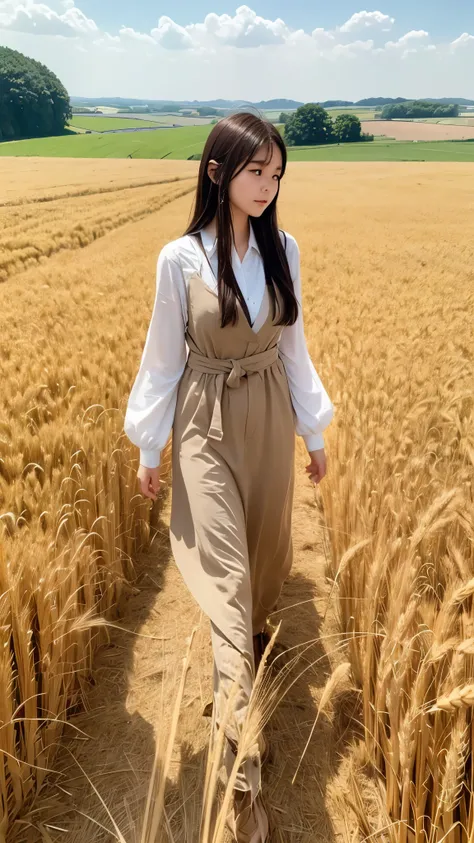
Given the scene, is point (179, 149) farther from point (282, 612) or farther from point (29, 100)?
point (282, 612)

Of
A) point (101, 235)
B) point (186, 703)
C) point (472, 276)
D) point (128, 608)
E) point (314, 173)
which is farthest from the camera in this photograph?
point (314, 173)

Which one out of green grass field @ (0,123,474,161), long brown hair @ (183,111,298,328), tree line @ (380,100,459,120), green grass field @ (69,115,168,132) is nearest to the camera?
long brown hair @ (183,111,298,328)

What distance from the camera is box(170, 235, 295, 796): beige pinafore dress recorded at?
5.06ft

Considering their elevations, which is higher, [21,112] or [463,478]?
[21,112]

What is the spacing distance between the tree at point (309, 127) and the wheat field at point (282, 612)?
58.3m

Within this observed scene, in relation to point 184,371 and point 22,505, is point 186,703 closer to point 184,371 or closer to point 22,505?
point 22,505

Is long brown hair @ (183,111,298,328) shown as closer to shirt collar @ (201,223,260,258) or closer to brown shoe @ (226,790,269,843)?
shirt collar @ (201,223,260,258)

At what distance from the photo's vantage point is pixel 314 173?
35875mm

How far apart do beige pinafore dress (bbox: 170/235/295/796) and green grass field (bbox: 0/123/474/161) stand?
4940 cm

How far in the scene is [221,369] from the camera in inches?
66.8

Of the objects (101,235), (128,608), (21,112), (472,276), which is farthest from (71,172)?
(128,608)

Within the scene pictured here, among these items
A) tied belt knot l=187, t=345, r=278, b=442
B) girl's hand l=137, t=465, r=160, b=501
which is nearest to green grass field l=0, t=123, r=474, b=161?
tied belt knot l=187, t=345, r=278, b=442

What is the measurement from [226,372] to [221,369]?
0.06 feet

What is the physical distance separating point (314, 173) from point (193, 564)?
38.5m
